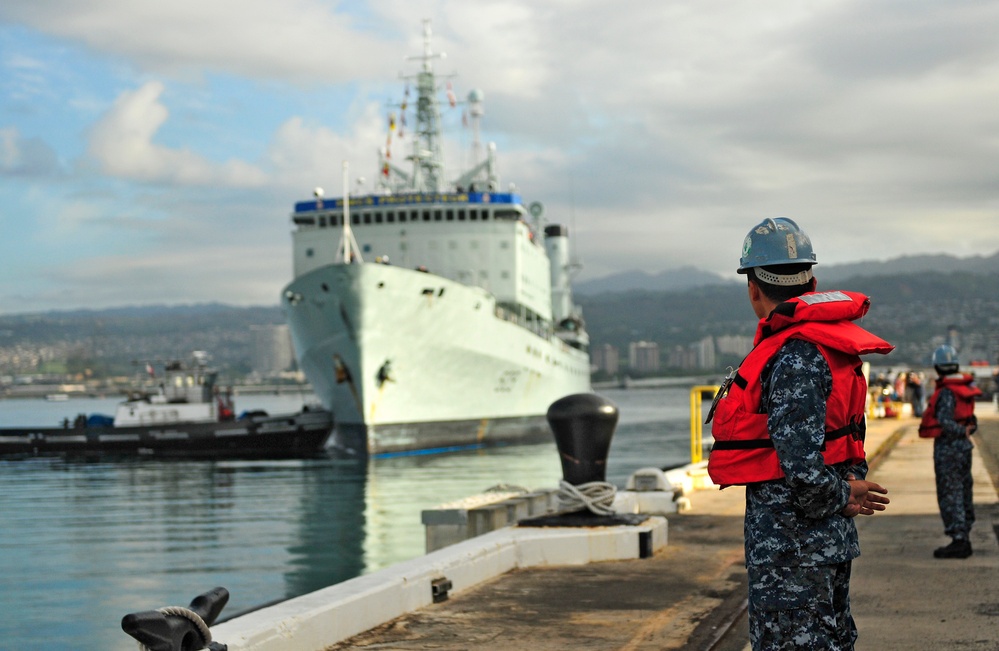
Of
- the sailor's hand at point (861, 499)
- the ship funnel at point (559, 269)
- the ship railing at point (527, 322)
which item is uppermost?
the ship funnel at point (559, 269)

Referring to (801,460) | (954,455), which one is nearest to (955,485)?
(954,455)

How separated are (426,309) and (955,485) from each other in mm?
26689

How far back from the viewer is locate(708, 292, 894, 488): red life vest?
3.18 metres

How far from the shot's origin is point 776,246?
3391 millimetres

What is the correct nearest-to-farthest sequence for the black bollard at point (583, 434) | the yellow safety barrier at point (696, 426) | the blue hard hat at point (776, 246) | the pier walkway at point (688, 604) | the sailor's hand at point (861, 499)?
the sailor's hand at point (861, 499) → the blue hard hat at point (776, 246) → the pier walkway at point (688, 604) → the black bollard at point (583, 434) → the yellow safety barrier at point (696, 426)

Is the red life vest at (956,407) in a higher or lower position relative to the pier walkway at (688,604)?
higher

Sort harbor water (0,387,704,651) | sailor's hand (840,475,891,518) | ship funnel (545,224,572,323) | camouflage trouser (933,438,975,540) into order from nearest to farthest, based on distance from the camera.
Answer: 1. sailor's hand (840,475,891,518)
2. camouflage trouser (933,438,975,540)
3. harbor water (0,387,704,651)
4. ship funnel (545,224,572,323)

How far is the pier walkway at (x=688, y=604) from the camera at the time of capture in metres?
5.60

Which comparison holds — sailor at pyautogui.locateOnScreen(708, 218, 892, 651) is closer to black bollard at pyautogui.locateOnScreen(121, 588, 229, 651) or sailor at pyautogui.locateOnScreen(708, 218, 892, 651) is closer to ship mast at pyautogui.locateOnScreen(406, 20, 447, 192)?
black bollard at pyautogui.locateOnScreen(121, 588, 229, 651)

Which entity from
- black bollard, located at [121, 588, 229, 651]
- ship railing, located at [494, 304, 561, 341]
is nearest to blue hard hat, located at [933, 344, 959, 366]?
black bollard, located at [121, 588, 229, 651]

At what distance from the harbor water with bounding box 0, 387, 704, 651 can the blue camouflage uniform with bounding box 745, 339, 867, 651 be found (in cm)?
878

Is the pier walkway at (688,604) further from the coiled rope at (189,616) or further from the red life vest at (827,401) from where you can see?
the red life vest at (827,401)

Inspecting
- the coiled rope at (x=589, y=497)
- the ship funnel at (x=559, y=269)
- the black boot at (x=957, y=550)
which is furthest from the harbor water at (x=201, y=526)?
the ship funnel at (x=559, y=269)

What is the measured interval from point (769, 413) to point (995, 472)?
51.7 feet
